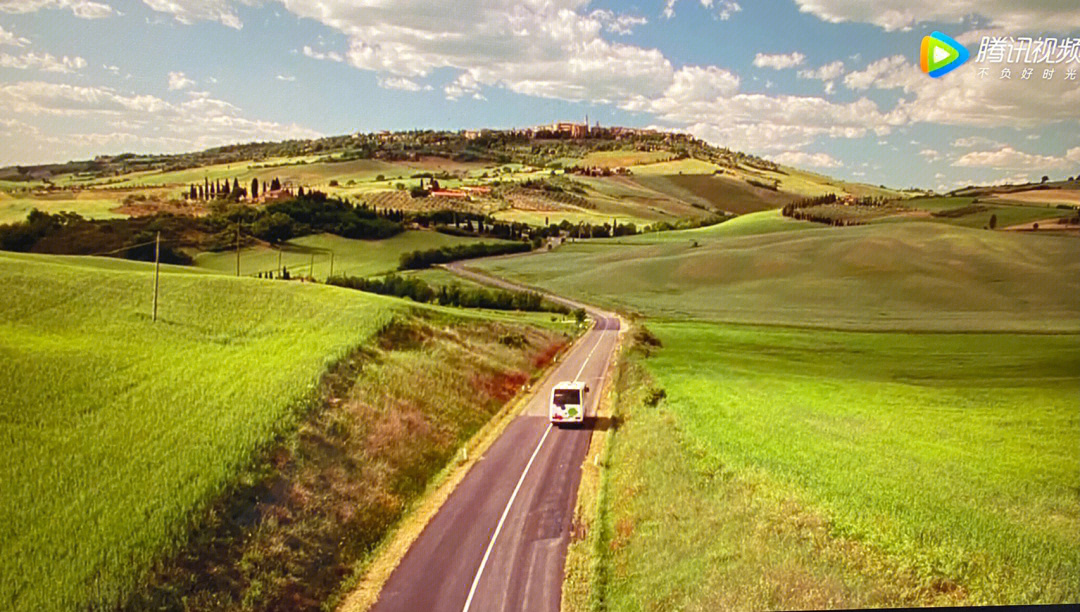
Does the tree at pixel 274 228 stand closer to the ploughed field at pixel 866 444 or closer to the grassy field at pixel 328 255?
the grassy field at pixel 328 255

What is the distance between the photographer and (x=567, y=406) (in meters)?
24.9

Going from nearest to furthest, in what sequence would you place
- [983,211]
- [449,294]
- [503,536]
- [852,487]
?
[503,536] → [852,487] → [449,294] → [983,211]

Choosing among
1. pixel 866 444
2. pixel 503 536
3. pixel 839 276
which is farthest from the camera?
pixel 839 276

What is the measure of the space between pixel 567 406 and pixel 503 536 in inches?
394

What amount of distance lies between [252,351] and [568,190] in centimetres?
8473

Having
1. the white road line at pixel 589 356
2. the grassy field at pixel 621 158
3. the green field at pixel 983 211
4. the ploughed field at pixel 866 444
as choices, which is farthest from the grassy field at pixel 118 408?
the grassy field at pixel 621 158

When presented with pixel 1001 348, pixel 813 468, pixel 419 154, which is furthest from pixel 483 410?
pixel 419 154

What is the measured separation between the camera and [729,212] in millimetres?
95625

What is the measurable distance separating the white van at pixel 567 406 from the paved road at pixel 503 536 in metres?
0.43

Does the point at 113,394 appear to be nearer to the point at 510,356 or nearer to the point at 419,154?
the point at 510,356

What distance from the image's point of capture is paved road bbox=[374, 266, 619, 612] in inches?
495

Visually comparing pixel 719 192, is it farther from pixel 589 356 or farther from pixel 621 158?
pixel 589 356

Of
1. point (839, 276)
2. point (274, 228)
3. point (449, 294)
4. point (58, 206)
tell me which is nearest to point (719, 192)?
point (839, 276)

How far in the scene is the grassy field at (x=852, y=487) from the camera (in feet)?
37.1
